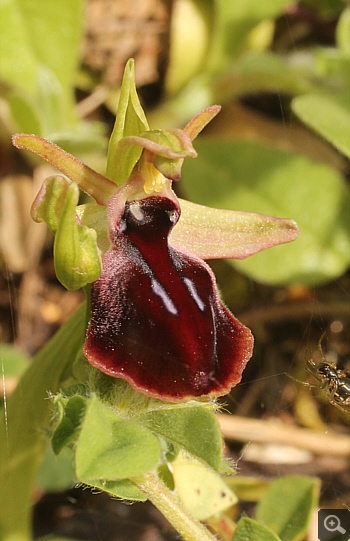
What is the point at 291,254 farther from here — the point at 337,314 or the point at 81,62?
the point at 81,62

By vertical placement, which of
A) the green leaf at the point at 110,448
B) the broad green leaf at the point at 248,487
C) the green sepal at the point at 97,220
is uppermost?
the green sepal at the point at 97,220

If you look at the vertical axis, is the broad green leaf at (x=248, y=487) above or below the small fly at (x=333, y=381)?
below

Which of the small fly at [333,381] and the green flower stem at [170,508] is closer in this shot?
the green flower stem at [170,508]

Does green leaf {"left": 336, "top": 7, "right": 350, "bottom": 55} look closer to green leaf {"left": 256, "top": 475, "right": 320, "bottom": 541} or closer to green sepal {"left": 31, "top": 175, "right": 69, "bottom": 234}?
green leaf {"left": 256, "top": 475, "right": 320, "bottom": 541}

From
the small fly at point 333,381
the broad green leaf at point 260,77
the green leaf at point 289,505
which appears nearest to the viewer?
the small fly at point 333,381

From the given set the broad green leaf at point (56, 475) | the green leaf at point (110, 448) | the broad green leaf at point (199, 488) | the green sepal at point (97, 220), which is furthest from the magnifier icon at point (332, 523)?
the green sepal at point (97, 220)

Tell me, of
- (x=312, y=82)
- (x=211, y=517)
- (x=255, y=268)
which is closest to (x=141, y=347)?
(x=211, y=517)

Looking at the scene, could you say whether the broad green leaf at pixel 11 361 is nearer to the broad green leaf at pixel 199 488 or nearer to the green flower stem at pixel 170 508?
the broad green leaf at pixel 199 488

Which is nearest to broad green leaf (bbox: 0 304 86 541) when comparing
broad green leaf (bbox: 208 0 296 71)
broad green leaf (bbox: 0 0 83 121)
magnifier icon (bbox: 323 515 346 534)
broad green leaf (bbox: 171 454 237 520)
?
broad green leaf (bbox: 171 454 237 520)
